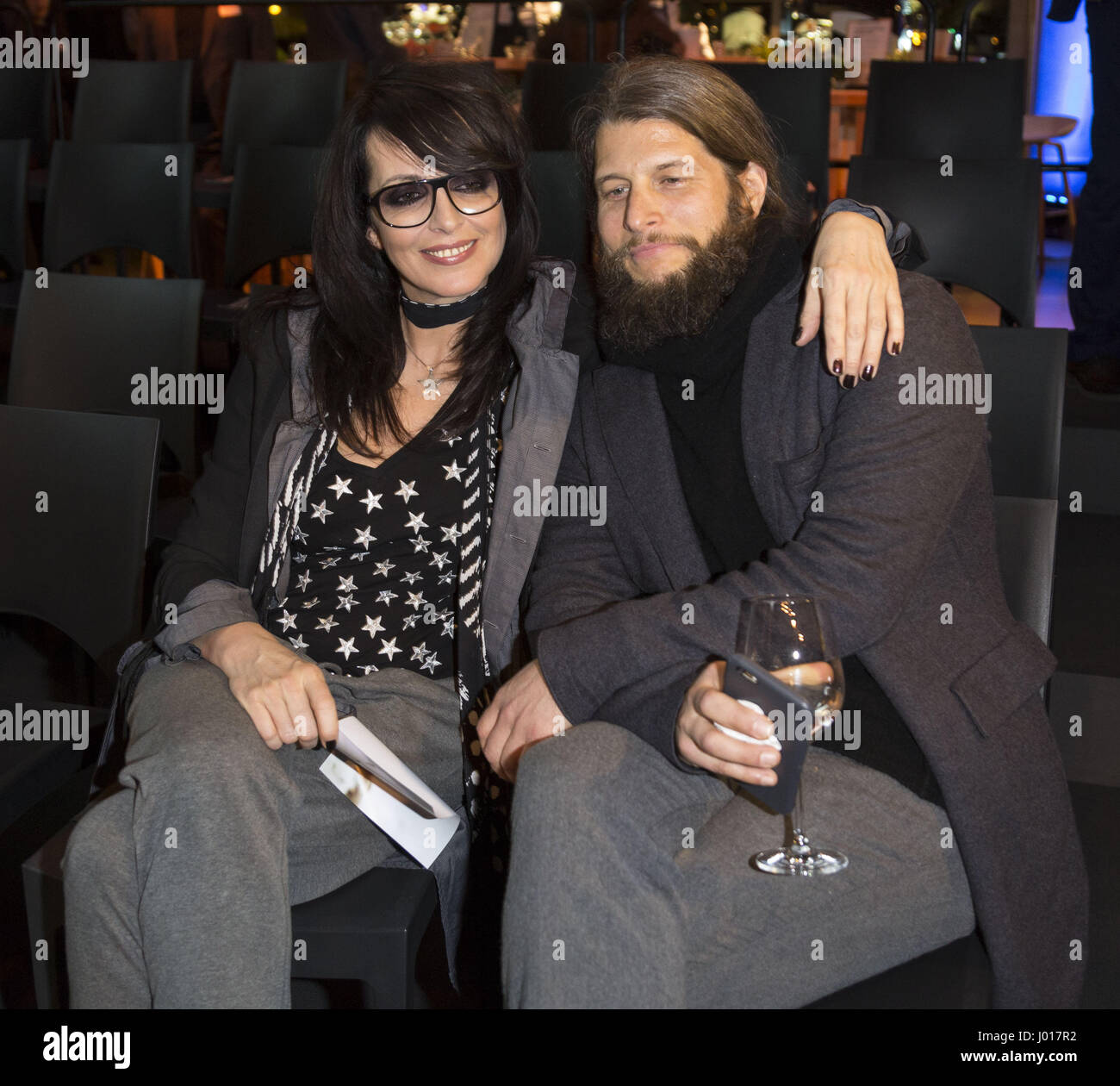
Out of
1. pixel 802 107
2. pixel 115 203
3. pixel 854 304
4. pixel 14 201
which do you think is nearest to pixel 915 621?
pixel 854 304

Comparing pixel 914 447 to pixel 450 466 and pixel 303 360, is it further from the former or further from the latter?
pixel 303 360

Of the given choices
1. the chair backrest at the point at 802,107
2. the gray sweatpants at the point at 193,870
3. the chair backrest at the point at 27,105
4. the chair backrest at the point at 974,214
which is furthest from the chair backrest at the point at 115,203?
the gray sweatpants at the point at 193,870

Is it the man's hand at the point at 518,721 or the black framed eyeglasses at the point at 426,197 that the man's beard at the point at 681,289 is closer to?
the black framed eyeglasses at the point at 426,197

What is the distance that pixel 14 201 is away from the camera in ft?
12.7

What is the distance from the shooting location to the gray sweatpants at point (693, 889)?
1.27 meters

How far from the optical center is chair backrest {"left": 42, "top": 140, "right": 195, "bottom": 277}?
12.0 feet

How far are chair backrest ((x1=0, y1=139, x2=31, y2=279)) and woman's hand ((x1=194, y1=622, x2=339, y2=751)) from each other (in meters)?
2.73

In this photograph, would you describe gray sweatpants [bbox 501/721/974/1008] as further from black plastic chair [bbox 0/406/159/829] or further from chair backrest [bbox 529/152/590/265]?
chair backrest [bbox 529/152/590/265]

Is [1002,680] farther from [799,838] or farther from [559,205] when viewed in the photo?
[559,205]

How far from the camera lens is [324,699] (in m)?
1.57
